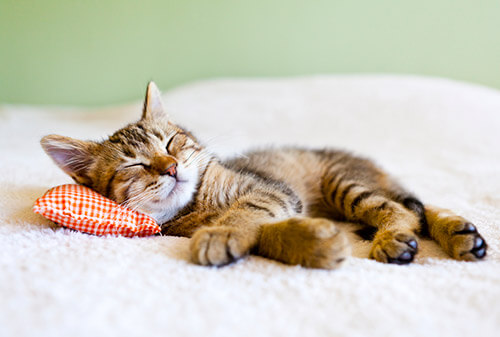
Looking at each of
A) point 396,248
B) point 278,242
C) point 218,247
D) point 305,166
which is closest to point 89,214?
point 218,247

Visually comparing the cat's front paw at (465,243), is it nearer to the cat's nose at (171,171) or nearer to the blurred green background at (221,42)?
the cat's nose at (171,171)

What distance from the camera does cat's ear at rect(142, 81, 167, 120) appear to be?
1325 mm

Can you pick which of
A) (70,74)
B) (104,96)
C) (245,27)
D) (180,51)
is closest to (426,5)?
(245,27)

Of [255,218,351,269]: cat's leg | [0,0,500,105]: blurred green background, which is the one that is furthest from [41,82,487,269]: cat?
[0,0,500,105]: blurred green background

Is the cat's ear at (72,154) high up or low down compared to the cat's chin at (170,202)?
up

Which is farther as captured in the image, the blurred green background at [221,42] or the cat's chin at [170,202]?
the blurred green background at [221,42]

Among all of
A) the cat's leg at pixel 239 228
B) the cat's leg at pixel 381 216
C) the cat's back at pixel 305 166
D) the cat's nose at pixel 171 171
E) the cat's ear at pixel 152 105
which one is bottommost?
the cat's leg at pixel 381 216

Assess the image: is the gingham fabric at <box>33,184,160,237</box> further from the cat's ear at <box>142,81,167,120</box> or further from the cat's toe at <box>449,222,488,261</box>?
the cat's toe at <box>449,222,488,261</box>

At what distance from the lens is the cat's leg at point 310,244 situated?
77 centimetres

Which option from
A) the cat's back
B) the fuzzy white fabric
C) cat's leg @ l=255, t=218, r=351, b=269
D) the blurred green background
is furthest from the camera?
the blurred green background

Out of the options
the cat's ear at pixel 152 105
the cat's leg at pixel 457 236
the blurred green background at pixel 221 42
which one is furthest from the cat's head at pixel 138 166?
the blurred green background at pixel 221 42

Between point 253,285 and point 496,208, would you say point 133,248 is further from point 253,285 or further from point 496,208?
point 496,208

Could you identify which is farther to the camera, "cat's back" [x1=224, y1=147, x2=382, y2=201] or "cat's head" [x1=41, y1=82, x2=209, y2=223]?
"cat's back" [x1=224, y1=147, x2=382, y2=201]

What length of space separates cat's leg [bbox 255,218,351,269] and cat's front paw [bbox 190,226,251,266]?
0.24ft
